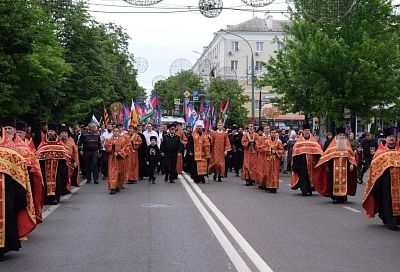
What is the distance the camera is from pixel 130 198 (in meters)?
17.2

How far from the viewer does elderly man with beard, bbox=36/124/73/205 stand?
15.4m

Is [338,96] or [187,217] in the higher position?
[338,96]

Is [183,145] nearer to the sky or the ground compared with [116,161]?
nearer to the sky

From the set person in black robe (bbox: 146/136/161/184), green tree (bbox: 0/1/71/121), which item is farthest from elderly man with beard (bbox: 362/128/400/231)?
person in black robe (bbox: 146/136/161/184)

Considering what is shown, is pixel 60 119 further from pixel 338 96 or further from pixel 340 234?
pixel 340 234

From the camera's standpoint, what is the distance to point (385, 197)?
12055mm

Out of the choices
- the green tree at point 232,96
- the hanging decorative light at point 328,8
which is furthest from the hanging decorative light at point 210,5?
the green tree at point 232,96

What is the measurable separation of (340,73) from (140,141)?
41.7ft

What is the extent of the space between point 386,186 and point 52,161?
23.5ft

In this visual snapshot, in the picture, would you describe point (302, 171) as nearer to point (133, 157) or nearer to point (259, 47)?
point (133, 157)

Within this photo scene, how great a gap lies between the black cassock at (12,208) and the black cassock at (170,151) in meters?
13.5

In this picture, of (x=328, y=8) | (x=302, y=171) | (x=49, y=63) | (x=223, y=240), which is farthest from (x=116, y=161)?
(x=223, y=240)

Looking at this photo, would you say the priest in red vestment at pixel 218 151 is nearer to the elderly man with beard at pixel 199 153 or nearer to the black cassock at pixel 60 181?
the elderly man with beard at pixel 199 153

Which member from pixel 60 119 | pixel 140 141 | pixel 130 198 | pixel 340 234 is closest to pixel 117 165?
pixel 130 198
